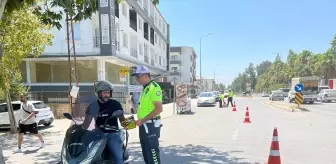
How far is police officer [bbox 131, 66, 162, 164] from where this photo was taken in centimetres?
414

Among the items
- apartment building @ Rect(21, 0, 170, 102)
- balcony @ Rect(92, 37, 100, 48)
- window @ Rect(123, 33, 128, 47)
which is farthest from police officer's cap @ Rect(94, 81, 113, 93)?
window @ Rect(123, 33, 128, 47)

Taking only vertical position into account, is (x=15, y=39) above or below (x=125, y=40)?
below

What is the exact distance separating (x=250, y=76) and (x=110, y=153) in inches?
5327

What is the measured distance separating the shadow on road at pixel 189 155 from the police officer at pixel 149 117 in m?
2.68

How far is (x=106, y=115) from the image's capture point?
12.9 ft

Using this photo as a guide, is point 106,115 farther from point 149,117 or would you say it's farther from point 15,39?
point 15,39

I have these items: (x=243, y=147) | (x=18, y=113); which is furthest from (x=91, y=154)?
(x=18, y=113)

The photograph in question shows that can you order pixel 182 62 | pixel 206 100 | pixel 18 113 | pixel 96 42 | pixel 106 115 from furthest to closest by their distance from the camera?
pixel 182 62, pixel 206 100, pixel 96 42, pixel 18 113, pixel 106 115

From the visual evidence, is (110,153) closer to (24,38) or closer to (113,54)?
(24,38)

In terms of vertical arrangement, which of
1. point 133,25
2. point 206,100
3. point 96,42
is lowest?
point 206,100

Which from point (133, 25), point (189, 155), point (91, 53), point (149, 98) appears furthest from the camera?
point (133, 25)

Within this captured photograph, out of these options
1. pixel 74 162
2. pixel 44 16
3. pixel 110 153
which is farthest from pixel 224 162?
pixel 44 16

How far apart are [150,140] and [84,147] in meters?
1.05

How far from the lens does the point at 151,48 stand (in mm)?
39594
